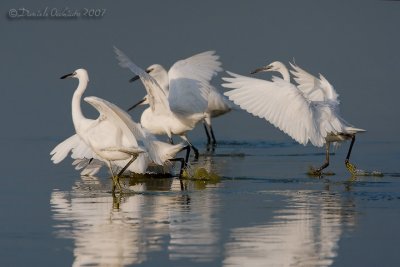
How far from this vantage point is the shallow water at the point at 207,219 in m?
10.9

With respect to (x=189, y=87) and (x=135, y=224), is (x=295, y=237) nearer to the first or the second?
(x=135, y=224)

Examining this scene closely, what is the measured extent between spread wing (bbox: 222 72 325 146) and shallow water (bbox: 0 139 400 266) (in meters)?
0.75

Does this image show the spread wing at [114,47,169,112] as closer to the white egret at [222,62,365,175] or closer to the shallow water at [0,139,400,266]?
the white egret at [222,62,365,175]

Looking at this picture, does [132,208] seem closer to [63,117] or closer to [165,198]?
[165,198]

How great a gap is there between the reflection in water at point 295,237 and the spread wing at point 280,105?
12.1 ft

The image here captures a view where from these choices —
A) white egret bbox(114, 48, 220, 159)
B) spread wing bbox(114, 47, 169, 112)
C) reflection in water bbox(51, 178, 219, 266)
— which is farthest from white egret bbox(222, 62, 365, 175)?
white egret bbox(114, 48, 220, 159)

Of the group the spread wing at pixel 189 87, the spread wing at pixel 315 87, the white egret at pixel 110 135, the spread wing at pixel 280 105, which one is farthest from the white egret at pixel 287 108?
the spread wing at pixel 189 87

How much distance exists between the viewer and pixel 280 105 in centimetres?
1858

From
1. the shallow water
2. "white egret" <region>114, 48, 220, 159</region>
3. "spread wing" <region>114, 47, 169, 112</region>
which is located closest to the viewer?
the shallow water

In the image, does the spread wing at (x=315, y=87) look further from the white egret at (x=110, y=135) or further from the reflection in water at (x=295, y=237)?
the reflection in water at (x=295, y=237)

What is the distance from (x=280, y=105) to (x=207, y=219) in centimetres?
570

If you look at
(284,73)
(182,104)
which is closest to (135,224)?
(182,104)

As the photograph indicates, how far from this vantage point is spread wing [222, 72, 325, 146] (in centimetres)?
1848

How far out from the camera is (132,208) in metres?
14.5
